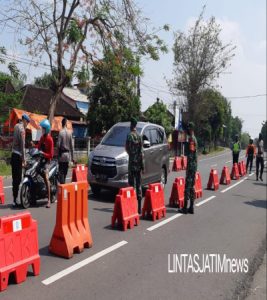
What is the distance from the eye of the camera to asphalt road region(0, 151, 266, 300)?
5281 millimetres

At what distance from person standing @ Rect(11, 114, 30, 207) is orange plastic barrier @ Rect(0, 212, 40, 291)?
169 inches

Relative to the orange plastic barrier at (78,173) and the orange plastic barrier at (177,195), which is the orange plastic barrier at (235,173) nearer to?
the orange plastic barrier at (78,173)

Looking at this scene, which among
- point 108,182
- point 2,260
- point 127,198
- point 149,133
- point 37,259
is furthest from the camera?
point 149,133

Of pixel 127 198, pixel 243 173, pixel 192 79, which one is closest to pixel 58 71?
pixel 243 173

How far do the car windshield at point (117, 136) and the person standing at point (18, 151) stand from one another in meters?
3.29

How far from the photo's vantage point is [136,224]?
8867mm

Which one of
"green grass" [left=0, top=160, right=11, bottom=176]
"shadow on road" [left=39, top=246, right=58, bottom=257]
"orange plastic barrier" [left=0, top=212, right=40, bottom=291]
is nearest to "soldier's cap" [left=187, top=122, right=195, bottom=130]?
"shadow on road" [left=39, top=246, right=58, bottom=257]

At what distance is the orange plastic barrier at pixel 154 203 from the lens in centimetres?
951

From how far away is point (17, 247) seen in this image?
530cm

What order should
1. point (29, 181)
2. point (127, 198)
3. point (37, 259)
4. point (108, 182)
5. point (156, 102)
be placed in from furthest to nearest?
point (156, 102) < point (108, 182) < point (29, 181) < point (127, 198) < point (37, 259)

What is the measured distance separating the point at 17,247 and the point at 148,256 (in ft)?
7.35

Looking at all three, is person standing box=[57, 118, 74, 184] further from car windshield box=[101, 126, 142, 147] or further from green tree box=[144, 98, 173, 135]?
green tree box=[144, 98, 173, 135]

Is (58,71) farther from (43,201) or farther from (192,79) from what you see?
(192,79)

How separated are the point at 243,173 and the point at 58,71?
10871 millimetres
